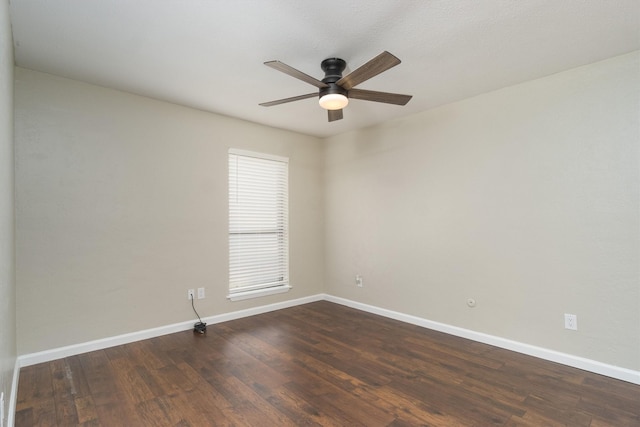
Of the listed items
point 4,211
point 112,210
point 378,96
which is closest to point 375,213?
point 378,96

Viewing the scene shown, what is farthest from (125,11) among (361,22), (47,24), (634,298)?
(634,298)

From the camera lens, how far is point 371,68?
204 cm

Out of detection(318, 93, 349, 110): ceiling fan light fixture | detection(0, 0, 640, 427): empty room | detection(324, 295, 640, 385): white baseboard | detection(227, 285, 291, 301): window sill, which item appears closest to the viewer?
detection(0, 0, 640, 427): empty room

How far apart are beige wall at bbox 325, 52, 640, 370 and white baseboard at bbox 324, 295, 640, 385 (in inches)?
1.9

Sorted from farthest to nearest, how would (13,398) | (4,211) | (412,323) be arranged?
(412,323), (13,398), (4,211)

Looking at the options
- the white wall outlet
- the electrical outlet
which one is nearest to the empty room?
the white wall outlet

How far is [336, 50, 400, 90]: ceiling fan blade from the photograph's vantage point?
1.90 metres

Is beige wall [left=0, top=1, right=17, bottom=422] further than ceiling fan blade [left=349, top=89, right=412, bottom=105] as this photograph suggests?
No

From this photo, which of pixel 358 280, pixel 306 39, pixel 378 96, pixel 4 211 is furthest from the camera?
pixel 358 280

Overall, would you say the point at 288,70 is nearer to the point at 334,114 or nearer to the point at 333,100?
the point at 333,100

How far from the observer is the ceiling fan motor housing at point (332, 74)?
232cm

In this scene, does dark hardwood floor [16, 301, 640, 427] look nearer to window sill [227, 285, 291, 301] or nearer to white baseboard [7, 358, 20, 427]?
white baseboard [7, 358, 20, 427]

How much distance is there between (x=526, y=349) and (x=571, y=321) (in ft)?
1.54

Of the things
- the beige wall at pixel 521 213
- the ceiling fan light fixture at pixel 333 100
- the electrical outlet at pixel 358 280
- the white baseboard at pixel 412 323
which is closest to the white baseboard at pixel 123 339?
the white baseboard at pixel 412 323
